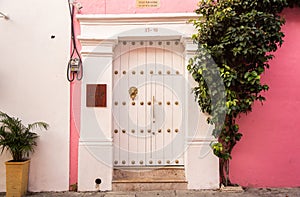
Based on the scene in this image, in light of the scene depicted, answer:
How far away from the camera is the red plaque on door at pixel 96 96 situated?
165 inches

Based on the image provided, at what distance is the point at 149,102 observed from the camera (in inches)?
174

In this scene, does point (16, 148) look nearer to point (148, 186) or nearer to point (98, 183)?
point (98, 183)

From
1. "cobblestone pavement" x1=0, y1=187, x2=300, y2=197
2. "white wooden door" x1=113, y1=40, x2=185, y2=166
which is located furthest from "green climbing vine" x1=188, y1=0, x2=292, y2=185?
"white wooden door" x1=113, y1=40, x2=185, y2=166

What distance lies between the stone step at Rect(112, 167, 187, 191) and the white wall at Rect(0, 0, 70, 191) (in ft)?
2.85

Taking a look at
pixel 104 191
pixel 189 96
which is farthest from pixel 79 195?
pixel 189 96

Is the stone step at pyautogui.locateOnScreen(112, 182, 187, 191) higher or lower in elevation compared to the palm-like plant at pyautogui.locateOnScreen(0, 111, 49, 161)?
lower

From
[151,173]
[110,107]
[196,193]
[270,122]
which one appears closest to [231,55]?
[270,122]

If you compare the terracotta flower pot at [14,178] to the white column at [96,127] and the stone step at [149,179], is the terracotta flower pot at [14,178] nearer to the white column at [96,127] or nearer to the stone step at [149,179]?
the white column at [96,127]

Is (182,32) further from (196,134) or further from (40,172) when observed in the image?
(40,172)

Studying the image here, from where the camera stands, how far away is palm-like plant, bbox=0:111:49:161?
3.84 metres

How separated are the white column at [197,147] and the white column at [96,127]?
4.05ft

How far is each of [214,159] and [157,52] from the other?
199 cm

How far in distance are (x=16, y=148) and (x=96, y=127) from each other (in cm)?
119

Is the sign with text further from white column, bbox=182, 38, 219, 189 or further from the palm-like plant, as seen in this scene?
the palm-like plant
